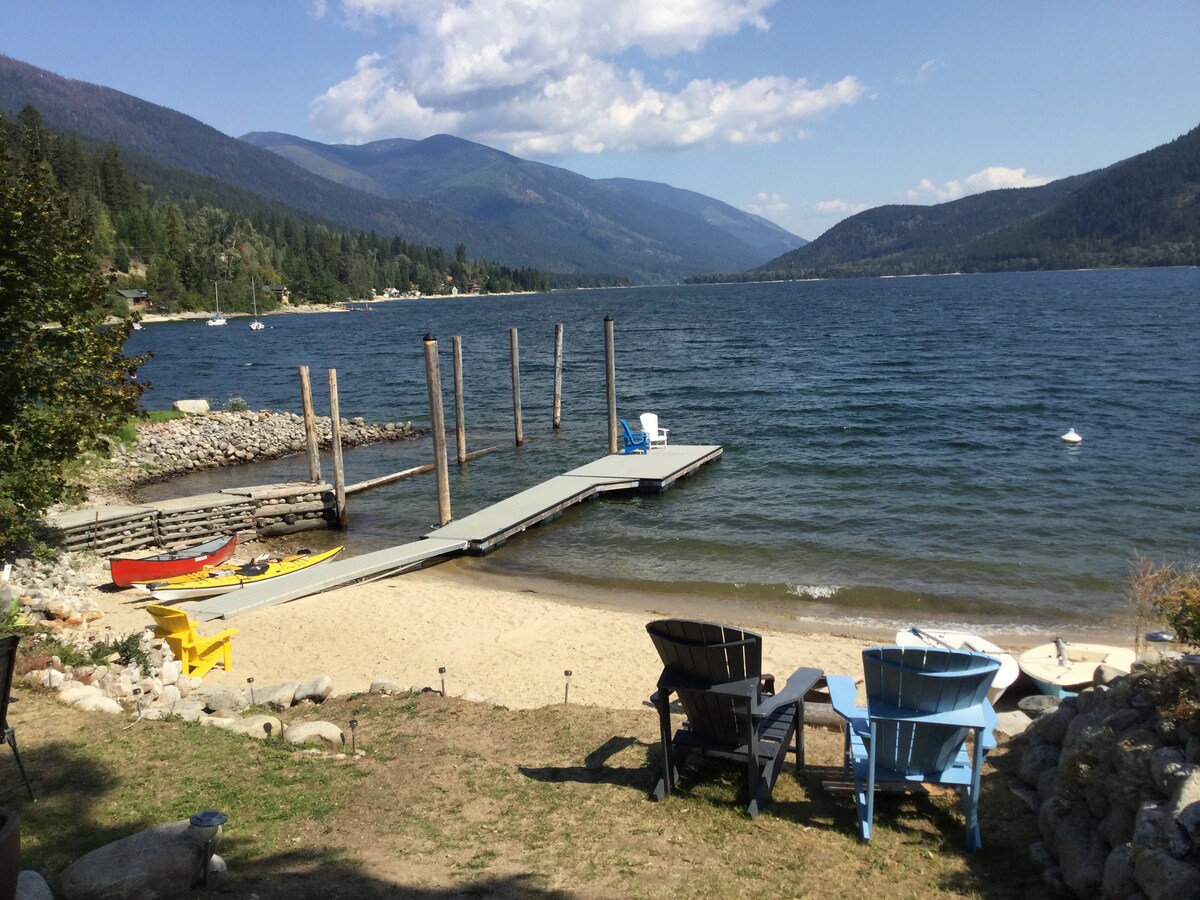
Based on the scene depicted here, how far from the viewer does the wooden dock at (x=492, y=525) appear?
13602mm

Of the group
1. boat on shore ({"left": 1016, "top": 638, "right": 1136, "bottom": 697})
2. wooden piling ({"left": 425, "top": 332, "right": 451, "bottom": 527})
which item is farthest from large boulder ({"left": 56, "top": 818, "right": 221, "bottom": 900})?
wooden piling ({"left": 425, "top": 332, "right": 451, "bottom": 527})

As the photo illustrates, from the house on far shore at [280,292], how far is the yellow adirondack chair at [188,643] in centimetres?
12945

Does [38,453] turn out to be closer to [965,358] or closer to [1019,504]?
[1019,504]

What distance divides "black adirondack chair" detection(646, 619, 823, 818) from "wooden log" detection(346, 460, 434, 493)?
1671 cm

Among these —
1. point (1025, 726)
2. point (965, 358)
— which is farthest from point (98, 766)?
point (965, 358)

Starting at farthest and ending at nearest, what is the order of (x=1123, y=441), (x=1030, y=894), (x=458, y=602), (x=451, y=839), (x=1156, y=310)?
(x=1156, y=310), (x=1123, y=441), (x=458, y=602), (x=451, y=839), (x=1030, y=894)

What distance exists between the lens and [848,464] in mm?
23625

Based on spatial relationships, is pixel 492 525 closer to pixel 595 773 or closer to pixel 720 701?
pixel 595 773

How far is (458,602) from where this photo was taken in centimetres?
1388

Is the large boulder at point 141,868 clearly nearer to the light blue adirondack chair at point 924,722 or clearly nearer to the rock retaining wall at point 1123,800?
the light blue adirondack chair at point 924,722

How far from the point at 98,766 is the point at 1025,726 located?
7398 mm

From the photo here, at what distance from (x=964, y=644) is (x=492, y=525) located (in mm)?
10140

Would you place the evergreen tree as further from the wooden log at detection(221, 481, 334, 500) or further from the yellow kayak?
the wooden log at detection(221, 481, 334, 500)

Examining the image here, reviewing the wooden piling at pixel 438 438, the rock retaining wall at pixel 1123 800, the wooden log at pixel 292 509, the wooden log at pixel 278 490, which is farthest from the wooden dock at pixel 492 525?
the rock retaining wall at pixel 1123 800
